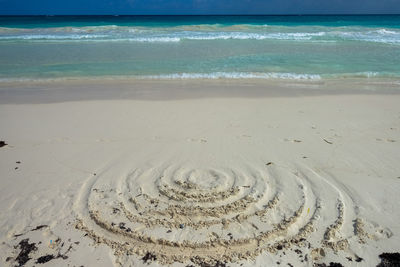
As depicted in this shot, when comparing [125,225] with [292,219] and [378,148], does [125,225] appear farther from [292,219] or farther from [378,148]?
[378,148]

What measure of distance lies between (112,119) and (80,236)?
11.3 ft

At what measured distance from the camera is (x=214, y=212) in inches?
126

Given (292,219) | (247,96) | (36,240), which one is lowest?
(36,240)

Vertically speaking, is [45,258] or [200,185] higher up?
[200,185]

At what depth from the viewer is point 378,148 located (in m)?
4.64

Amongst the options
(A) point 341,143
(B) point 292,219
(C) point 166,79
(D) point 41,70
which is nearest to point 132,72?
(C) point 166,79

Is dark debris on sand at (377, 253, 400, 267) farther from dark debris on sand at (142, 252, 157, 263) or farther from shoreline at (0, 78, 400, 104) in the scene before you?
shoreline at (0, 78, 400, 104)

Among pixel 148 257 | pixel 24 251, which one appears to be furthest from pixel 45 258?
pixel 148 257

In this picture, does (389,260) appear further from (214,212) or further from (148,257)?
(148,257)

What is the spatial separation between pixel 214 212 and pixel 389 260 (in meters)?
1.82

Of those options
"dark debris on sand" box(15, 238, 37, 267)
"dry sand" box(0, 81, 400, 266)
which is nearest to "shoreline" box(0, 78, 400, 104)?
"dry sand" box(0, 81, 400, 266)

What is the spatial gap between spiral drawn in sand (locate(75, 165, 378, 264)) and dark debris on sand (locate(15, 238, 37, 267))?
505 mm

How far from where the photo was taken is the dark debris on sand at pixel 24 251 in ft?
8.59

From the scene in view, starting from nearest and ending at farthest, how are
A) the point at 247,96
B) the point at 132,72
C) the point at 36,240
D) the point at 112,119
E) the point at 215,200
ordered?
the point at 36,240, the point at 215,200, the point at 112,119, the point at 247,96, the point at 132,72
